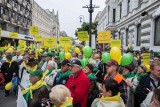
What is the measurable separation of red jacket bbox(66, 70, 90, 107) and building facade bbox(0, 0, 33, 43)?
115ft

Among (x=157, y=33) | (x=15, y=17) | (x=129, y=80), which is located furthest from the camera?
(x=15, y=17)

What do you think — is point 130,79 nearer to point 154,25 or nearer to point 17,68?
point 17,68

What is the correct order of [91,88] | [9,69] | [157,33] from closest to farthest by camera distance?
1. [91,88]
2. [9,69]
3. [157,33]

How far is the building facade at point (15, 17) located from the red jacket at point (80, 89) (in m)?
34.9

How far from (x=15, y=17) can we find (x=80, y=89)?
47.5 meters

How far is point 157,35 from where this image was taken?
1568 centimetres

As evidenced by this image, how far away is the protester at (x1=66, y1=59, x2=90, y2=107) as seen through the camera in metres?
4.15

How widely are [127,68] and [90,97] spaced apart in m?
1.25

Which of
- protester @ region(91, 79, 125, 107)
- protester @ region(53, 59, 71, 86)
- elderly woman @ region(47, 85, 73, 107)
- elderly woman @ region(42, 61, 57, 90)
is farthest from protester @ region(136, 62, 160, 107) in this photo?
elderly woman @ region(42, 61, 57, 90)

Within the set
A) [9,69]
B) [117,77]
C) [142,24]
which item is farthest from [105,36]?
[142,24]

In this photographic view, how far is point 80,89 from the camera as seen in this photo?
4.16 metres

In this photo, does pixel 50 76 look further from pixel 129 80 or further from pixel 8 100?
pixel 8 100

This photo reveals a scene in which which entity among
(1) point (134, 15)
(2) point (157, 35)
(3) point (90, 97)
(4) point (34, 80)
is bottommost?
(3) point (90, 97)

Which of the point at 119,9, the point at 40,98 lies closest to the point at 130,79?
the point at 40,98
